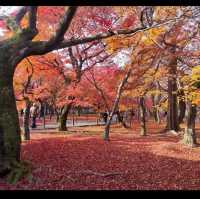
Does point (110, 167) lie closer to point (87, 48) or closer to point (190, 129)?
point (190, 129)

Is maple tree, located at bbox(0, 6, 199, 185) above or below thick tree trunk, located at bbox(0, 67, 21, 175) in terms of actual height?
above

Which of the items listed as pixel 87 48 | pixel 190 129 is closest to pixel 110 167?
pixel 190 129

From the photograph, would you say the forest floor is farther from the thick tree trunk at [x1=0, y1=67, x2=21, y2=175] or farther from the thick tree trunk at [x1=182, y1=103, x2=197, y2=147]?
the thick tree trunk at [x1=182, y1=103, x2=197, y2=147]

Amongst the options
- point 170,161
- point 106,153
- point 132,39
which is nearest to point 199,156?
point 170,161

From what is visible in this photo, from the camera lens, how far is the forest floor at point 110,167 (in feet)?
34.3

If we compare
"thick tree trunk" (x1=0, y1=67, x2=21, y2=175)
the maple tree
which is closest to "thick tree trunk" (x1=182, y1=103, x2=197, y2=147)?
the maple tree

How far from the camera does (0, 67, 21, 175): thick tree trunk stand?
10500 millimetres

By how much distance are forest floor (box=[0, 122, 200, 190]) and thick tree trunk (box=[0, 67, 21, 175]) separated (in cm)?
77

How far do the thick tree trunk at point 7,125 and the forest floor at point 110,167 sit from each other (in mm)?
772

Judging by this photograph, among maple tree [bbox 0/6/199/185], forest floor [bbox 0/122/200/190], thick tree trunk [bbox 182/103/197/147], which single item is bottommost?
forest floor [bbox 0/122/200/190]

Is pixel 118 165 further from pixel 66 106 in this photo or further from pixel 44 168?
pixel 66 106

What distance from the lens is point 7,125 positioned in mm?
10562

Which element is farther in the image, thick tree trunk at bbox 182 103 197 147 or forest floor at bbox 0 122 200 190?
thick tree trunk at bbox 182 103 197 147

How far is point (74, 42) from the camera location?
11.2 metres
